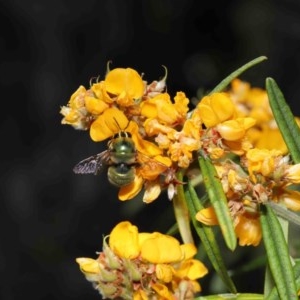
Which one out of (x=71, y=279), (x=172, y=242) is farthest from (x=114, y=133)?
(x=71, y=279)

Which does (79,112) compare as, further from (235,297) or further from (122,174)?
(235,297)

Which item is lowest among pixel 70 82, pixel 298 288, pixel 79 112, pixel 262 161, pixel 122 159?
pixel 298 288

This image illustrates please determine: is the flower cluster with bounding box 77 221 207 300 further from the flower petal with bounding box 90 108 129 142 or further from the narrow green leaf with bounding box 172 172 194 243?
the flower petal with bounding box 90 108 129 142

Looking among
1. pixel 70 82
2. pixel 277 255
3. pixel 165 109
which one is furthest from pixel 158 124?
pixel 70 82

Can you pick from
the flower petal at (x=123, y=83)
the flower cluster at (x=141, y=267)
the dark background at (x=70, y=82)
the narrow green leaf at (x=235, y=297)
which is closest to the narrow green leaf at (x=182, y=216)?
the flower cluster at (x=141, y=267)

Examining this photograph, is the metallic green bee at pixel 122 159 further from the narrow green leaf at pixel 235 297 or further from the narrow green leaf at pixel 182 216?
the narrow green leaf at pixel 235 297

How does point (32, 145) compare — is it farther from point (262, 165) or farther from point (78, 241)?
point (262, 165)

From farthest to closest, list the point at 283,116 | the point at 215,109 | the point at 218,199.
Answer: the point at 283,116 < the point at 215,109 < the point at 218,199
